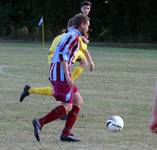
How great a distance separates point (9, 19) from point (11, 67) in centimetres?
3033

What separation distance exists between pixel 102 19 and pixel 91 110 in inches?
1417

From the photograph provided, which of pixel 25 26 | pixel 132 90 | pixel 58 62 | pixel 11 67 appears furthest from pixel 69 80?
pixel 25 26

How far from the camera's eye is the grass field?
763 centimetres

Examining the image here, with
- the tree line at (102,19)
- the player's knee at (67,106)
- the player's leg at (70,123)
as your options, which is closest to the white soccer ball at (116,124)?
the player's leg at (70,123)

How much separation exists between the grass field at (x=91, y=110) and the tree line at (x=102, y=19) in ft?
86.2

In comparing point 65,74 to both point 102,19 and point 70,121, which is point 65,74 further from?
point 102,19

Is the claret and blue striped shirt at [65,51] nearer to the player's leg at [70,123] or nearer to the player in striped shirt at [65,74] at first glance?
the player in striped shirt at [65,74]

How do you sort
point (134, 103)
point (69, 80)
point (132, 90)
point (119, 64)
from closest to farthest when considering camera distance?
point (69, 80), point (134, 103), point (132, 90), point (119, 64)

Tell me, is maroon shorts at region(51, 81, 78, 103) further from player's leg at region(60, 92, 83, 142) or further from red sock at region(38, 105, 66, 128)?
player's leg at region(60, 92, 83, 142)

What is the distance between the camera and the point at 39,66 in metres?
20.4

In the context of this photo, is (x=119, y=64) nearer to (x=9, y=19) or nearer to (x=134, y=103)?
(x=134, y=103)

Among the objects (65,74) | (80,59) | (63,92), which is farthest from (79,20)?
(80,59)

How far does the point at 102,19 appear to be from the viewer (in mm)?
46094

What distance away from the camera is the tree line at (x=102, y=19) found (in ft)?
148
